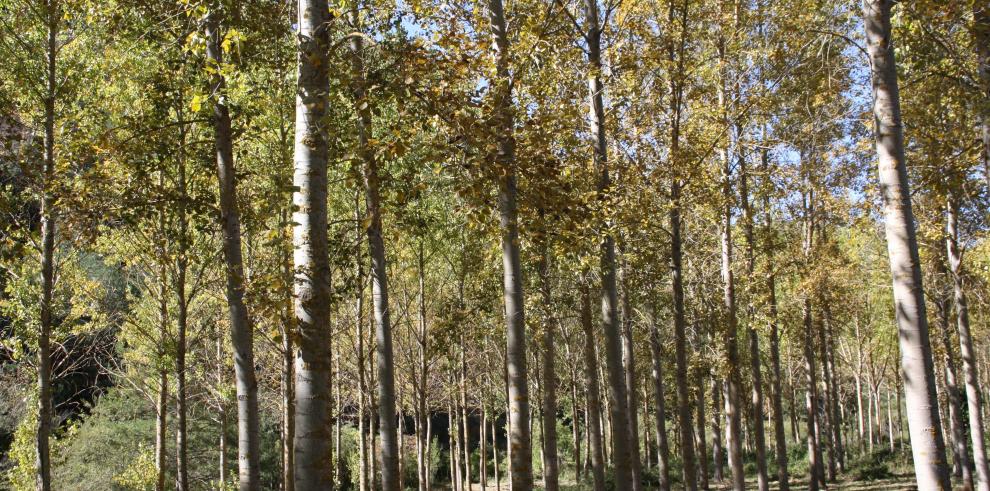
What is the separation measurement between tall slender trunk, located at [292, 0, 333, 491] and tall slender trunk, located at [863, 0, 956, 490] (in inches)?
169

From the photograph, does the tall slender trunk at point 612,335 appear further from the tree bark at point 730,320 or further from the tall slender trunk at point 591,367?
the tree bark at point 730,320

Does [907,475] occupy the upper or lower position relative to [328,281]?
lower

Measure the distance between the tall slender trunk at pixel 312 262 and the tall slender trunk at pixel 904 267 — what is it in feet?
14.0

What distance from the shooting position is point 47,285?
955cm

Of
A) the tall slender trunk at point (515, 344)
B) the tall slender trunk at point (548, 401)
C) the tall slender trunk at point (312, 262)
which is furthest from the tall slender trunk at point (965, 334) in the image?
the tall slender trunk at point (312, 262)

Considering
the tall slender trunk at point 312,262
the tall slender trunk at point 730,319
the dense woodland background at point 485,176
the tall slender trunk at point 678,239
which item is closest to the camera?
the tall slender trunk at point 312,262

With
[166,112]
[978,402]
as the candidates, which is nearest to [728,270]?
[978,402]

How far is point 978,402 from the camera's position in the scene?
14.7 m

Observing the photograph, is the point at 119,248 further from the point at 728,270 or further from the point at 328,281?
the point at 728,270

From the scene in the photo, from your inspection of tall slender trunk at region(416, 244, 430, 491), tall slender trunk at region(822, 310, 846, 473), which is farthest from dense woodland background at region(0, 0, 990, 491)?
tall slender trunk at region(822, 310, 846, 473)

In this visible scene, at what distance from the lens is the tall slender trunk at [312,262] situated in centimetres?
416

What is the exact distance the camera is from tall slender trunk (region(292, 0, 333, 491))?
4.16 metres

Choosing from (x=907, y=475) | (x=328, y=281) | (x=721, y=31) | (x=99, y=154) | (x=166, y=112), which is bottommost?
(x=907, y=475)

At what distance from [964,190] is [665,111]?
5.13 m
